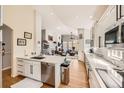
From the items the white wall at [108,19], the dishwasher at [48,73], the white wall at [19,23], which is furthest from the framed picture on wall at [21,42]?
the white wall at [108,19]

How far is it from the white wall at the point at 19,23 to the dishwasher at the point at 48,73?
1.46 meters

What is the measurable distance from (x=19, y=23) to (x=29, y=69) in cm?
192

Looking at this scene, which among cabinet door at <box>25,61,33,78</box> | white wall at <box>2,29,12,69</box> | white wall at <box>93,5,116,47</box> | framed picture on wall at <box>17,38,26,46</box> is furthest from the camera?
white wall at <box>2,29,12,69</box>

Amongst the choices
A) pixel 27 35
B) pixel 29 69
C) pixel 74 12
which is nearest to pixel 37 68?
pixel 29 69

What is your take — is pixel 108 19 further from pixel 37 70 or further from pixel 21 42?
pixel 21 42

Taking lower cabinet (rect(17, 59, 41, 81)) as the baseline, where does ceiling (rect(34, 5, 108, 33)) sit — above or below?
above

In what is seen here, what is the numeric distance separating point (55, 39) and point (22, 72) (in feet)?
30.7

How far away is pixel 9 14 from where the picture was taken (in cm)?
365

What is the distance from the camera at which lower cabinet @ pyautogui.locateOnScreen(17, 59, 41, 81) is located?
10.4ft

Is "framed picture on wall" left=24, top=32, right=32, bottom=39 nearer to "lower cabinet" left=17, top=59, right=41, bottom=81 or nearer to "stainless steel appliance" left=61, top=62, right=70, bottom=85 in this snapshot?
"lower cabinet" left=17, top=59, right=41, bottom=81

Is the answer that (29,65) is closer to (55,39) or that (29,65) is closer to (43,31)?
(43,31)

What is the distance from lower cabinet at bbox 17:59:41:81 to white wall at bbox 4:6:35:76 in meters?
0.24

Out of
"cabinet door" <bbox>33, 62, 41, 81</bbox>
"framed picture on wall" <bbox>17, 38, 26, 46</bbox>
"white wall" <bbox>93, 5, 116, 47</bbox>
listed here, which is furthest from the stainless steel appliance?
"framed picture on wall" <bbox>17, 38, 26, 46</bbox>
